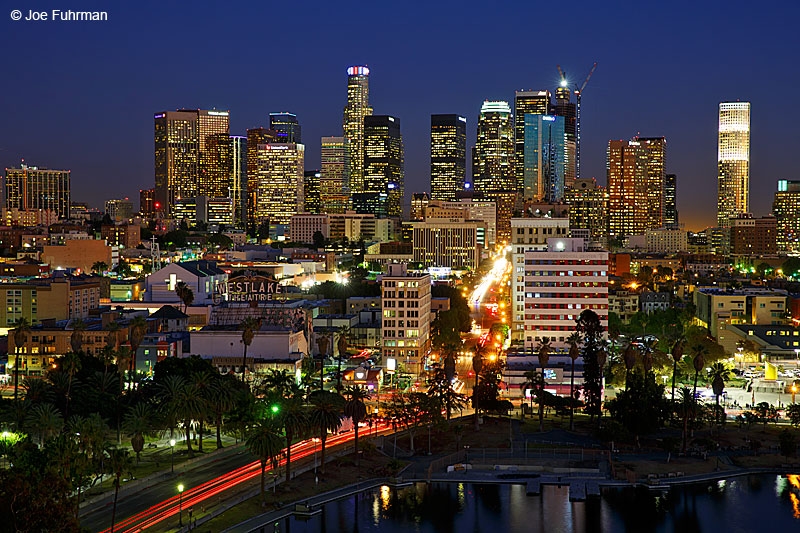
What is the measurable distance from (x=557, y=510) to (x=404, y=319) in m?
61.8

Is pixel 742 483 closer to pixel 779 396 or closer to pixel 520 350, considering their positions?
pixel 779 396

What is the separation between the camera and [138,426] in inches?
3000

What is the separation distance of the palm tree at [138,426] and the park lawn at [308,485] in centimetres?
1168

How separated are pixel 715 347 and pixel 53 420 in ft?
298

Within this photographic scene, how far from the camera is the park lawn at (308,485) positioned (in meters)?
64.9

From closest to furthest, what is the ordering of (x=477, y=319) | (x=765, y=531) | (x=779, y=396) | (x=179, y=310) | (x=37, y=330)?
(x=765, y=531) < (x=779, y=396) < (x=37, y=330) < (x=179, y=310) < (x=477, y=319)

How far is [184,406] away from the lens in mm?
79938

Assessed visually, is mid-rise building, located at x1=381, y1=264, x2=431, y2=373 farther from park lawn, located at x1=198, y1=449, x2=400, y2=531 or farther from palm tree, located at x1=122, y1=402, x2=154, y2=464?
palm tree, located at x1=122, y1=402, x2=154, y2=464

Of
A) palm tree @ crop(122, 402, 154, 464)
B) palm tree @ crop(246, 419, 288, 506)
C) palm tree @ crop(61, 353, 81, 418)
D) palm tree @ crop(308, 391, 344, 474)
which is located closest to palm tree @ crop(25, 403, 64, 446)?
palm tree @ crop(122, 402, 154, 464)

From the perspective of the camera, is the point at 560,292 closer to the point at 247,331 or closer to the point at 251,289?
the point at 251,289

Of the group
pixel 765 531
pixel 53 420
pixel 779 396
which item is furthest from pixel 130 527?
pixel 779 396

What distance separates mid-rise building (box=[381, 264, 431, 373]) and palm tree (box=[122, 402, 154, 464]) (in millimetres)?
51279

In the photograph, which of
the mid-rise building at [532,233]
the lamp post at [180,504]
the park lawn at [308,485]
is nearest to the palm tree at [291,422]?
the park lawn at [308,485]

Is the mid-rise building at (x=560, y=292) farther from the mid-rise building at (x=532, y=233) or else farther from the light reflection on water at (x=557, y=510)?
the light reflection on water at (x=557, y=510)
